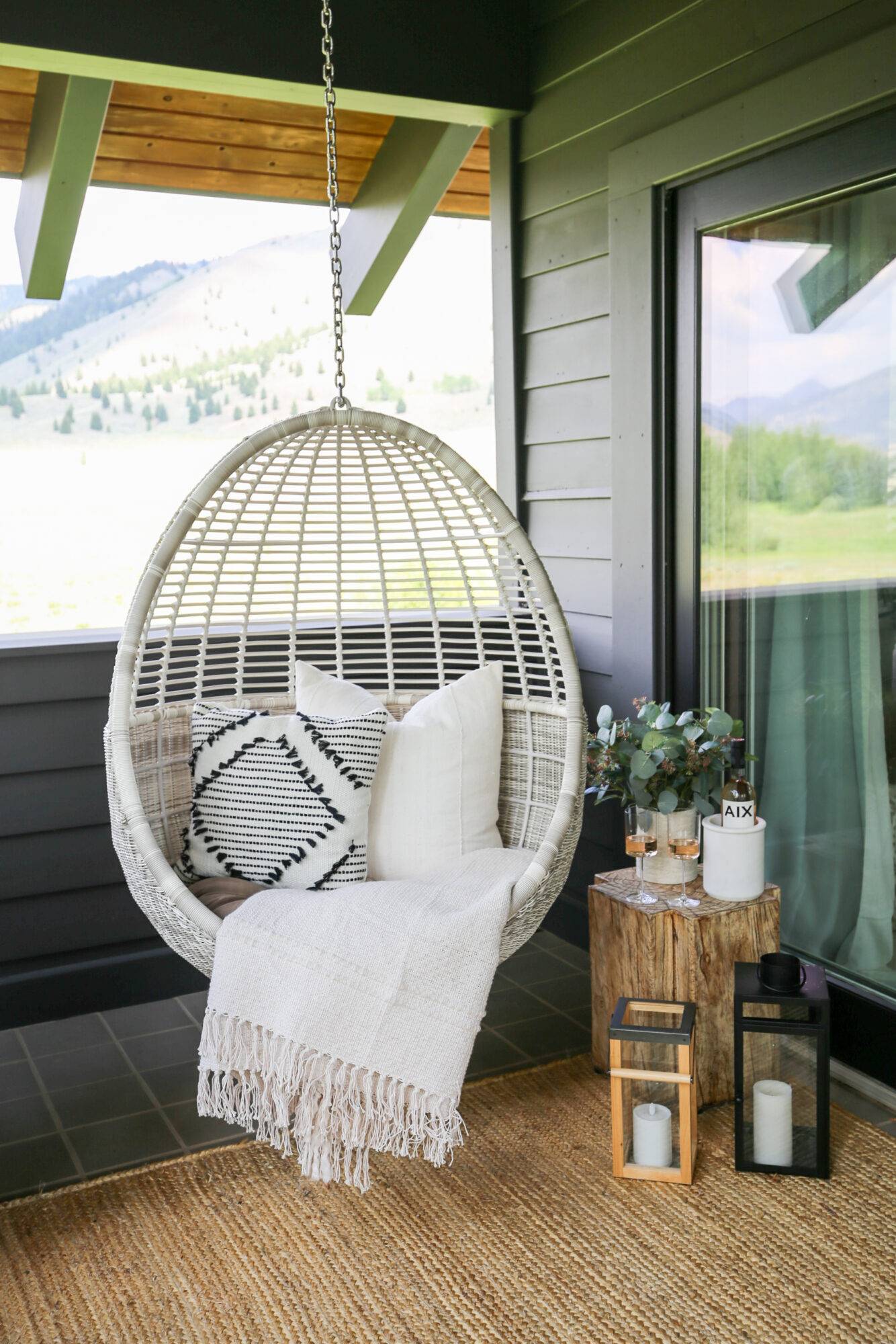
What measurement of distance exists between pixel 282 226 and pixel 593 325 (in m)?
1.66

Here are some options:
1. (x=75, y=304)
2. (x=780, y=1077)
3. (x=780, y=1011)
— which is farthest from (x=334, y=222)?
(x=75, y=304)

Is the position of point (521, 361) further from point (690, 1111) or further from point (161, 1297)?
point (161, 1297)

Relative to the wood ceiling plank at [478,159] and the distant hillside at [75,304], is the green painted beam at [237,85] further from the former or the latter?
the distant hillside at [75,304]

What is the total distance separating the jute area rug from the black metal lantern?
0.04 m

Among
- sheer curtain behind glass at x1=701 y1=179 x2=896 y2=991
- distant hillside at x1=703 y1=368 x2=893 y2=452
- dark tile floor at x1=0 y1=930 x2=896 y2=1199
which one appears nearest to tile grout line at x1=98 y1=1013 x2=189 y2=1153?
dark tile floor at x1=0 y1=930 x2=896 y2=1199

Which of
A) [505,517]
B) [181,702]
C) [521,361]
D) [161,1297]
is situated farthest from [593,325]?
[161,1297]

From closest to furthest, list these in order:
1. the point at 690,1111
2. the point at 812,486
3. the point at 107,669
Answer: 1. the point at 690,1111
2. the point at 812,486
3. the point at 107,669

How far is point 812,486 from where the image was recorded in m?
2.34

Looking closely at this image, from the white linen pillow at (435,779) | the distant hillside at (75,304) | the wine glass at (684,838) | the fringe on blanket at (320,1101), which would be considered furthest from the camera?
the distant hillside at (75,304)

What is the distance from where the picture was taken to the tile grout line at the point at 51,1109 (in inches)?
85.0

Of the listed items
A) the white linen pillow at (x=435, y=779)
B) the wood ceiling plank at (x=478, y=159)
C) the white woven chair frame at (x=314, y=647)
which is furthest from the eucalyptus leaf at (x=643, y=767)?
the wood ceiling plank at (x=478, y=159)

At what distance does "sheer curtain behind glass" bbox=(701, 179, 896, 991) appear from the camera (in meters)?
2.20

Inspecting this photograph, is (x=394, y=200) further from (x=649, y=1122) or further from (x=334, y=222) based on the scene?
(x=649, y=1122)

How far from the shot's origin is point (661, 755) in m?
2.22
